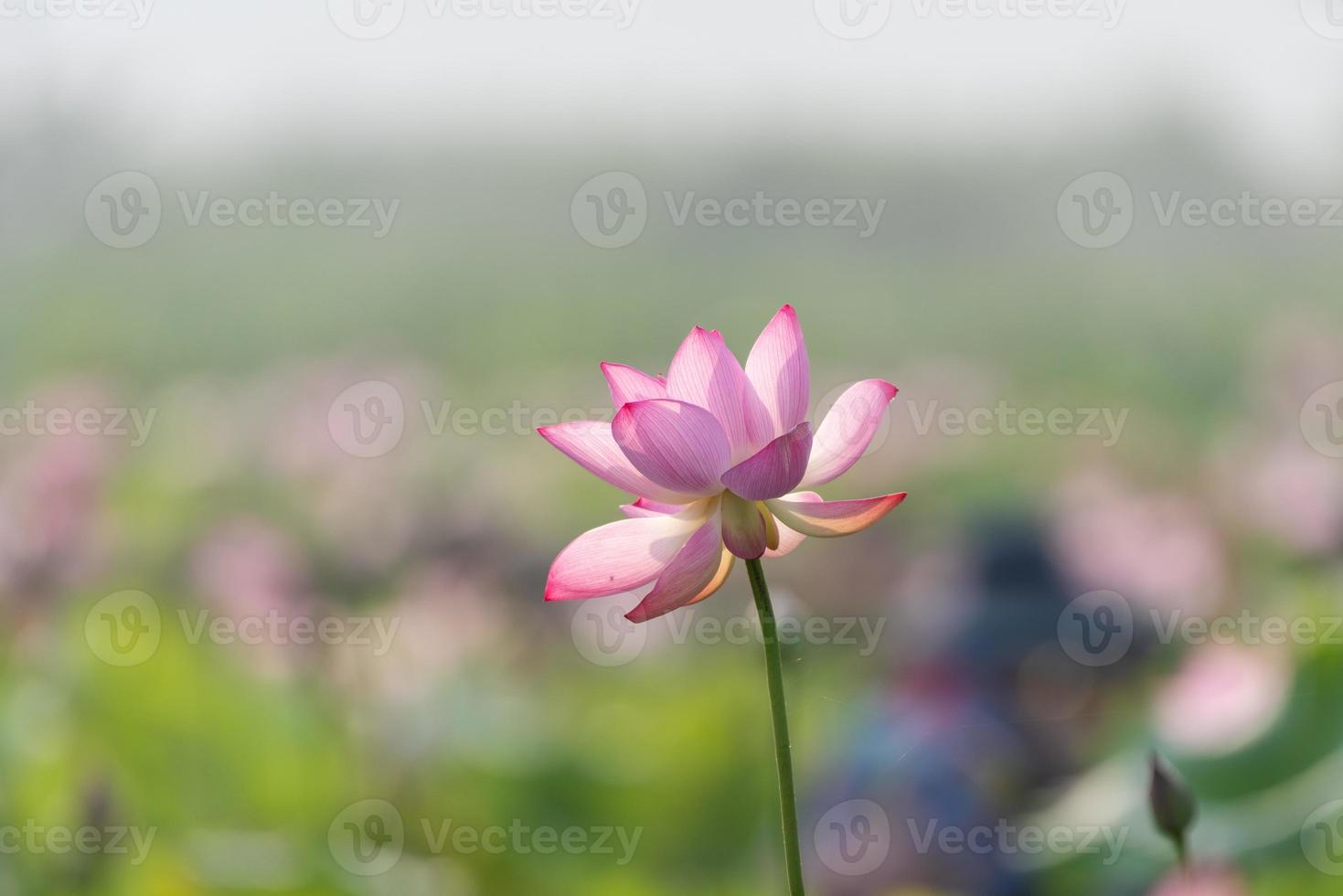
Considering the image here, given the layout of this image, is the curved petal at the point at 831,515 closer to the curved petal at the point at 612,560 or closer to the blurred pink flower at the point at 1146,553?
the curved petal at the point at 612,560

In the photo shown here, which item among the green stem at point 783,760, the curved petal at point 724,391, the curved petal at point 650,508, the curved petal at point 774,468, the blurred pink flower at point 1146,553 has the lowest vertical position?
the green stem at point 783,760

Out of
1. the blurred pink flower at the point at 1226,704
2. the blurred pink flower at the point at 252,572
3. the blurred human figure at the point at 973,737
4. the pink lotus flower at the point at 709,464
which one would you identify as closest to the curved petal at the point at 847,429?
the pink lotus flower at the point at 709,464

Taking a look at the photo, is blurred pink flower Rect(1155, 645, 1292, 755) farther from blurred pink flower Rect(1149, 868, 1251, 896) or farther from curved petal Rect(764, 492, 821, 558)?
curved petal Rect(764, 492, 821, 558)

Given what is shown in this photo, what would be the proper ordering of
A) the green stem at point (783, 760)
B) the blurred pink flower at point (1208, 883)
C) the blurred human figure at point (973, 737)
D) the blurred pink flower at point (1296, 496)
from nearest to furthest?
the green stem at point (783, 760) → the blurred pink flower at point (1208, 883) → the blurred human figure at point (973, 737) → the blurred pink flower at point (1296, 496)

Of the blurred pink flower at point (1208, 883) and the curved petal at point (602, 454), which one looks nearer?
the curved petal at point (602, 454)

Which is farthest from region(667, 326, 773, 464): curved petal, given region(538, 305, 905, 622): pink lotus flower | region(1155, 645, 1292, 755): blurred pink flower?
region(1155, 645, 1292, 755): blurred pink flower

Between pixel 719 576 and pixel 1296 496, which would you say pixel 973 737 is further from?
pixel 719 576
